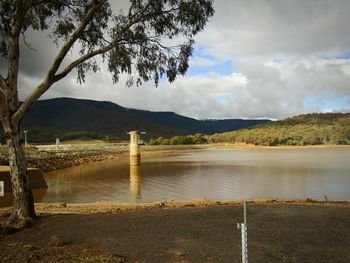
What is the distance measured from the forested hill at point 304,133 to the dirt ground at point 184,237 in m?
88.2

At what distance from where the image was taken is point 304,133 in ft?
333

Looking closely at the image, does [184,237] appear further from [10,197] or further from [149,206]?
[10,197]

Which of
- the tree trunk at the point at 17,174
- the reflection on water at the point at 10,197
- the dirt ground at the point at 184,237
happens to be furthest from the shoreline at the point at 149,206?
the reflection on water at the point at 10,197

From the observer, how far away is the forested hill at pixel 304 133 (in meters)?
95.4

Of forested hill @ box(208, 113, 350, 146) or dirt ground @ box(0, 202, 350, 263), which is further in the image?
forested hill @ box(208, 113, 350, 146)

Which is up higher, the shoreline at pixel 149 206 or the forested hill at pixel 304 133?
the forested hill at pixel 304 133

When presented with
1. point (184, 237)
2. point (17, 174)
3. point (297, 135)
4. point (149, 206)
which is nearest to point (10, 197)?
point (149, 206)

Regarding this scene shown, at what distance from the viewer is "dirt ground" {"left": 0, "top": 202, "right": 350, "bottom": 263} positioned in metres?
6.57

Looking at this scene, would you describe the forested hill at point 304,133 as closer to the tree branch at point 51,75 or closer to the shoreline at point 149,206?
the shoreline at point 149,206

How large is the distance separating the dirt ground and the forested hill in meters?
88.2

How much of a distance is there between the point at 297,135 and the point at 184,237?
320 feet

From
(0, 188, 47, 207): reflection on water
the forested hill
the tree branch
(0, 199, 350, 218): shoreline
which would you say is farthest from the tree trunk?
the forested hill

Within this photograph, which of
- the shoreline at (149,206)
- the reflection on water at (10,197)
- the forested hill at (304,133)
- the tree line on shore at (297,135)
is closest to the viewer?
the shoreline at (149,206)

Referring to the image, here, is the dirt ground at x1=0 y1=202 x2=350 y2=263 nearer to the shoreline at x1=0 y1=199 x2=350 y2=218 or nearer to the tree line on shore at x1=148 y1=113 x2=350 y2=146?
the shoreline at x1=0 y1=199 x2=350 y2=218
